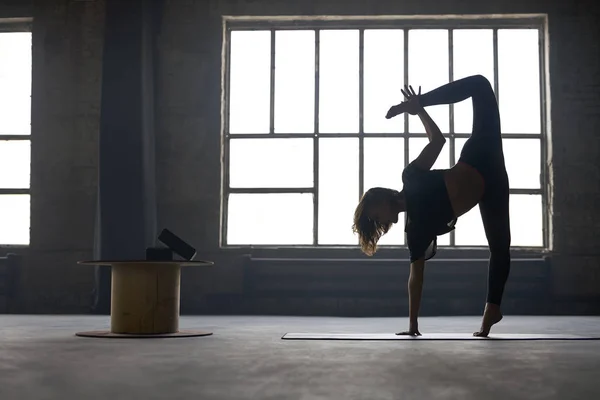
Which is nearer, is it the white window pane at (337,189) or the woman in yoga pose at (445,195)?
the woman in yoga pose at (445,195)

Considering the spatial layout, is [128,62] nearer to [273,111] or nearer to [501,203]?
[273,111]

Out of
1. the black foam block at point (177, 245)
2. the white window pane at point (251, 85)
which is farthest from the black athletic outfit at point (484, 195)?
the white window pane at point (251, 85)

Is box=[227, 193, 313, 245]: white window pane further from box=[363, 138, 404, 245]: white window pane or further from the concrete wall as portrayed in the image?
box=[363, 138, 404, 245]: white window pane

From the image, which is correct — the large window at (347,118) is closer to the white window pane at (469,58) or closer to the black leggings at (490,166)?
the white window pane at (469,58)

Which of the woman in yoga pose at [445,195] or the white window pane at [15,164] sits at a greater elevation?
the white window pane at [15,164]

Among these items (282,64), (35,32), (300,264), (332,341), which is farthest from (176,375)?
(35,32)

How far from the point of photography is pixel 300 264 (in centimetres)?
855

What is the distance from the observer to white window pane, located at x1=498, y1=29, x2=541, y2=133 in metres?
8.78

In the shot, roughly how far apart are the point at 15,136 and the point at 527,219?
5.93m

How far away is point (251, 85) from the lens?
353 inches

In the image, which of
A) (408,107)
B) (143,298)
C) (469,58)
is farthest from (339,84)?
(143,298)

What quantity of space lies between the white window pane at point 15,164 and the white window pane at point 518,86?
548 cm

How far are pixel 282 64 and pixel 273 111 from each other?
0.56 metres

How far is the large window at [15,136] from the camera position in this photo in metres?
9.03
